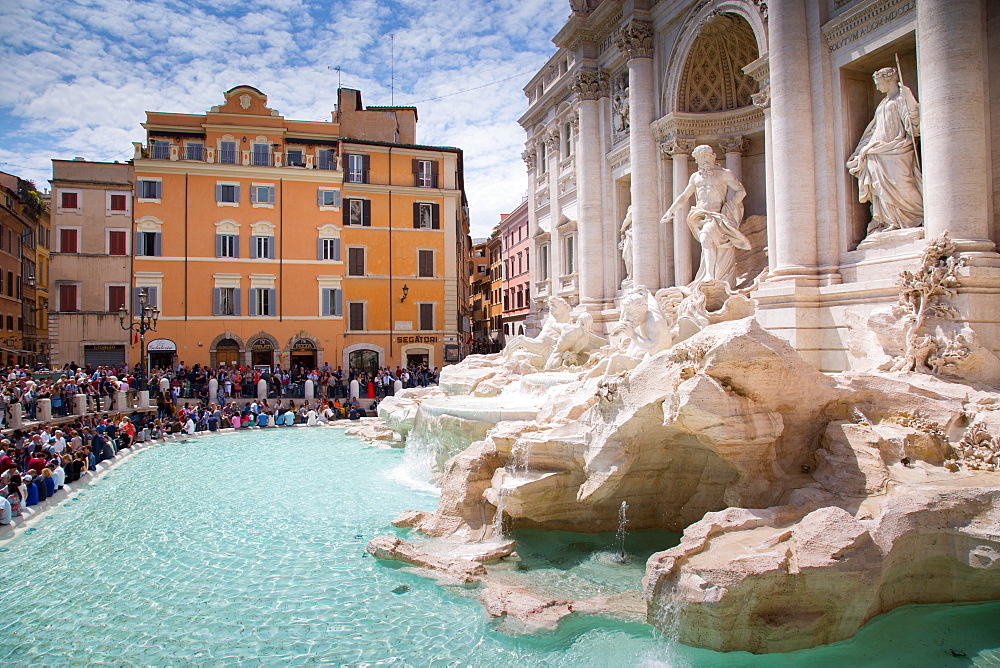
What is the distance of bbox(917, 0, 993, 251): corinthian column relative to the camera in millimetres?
8688

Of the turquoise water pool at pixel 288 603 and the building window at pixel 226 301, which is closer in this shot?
the turquoise water pool at pixel 288 603

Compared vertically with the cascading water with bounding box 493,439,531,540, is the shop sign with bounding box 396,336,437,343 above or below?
above

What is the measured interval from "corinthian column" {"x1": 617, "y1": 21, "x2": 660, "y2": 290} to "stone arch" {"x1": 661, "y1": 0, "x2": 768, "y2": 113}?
1.84 ft

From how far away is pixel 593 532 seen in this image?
8047 mm

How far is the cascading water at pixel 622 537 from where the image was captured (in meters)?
7.29

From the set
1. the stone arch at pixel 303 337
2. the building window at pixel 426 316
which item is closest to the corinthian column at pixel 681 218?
the building window at pixel 426 316

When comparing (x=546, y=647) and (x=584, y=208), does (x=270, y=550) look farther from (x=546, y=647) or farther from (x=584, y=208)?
(x=584, y=208)

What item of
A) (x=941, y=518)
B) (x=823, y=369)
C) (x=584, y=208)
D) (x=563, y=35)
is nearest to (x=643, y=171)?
(x=584, y=208)

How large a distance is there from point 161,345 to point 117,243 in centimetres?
522

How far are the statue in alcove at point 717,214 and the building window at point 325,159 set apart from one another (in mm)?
20019

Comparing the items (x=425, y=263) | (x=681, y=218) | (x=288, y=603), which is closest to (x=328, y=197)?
(x=425, y=263)

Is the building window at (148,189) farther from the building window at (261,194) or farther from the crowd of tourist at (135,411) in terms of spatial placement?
the crowd of tourist at (135,411)

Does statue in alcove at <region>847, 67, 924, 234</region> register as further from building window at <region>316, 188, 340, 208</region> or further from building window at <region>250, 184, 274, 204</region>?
building window at <region>250, 184, 274, 204</region>

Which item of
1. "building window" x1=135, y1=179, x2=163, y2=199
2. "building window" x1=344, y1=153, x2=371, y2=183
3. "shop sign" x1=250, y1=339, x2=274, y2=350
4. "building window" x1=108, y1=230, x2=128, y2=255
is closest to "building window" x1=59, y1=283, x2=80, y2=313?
"building window" x1=108, y1=230, x2=128, y2=255
